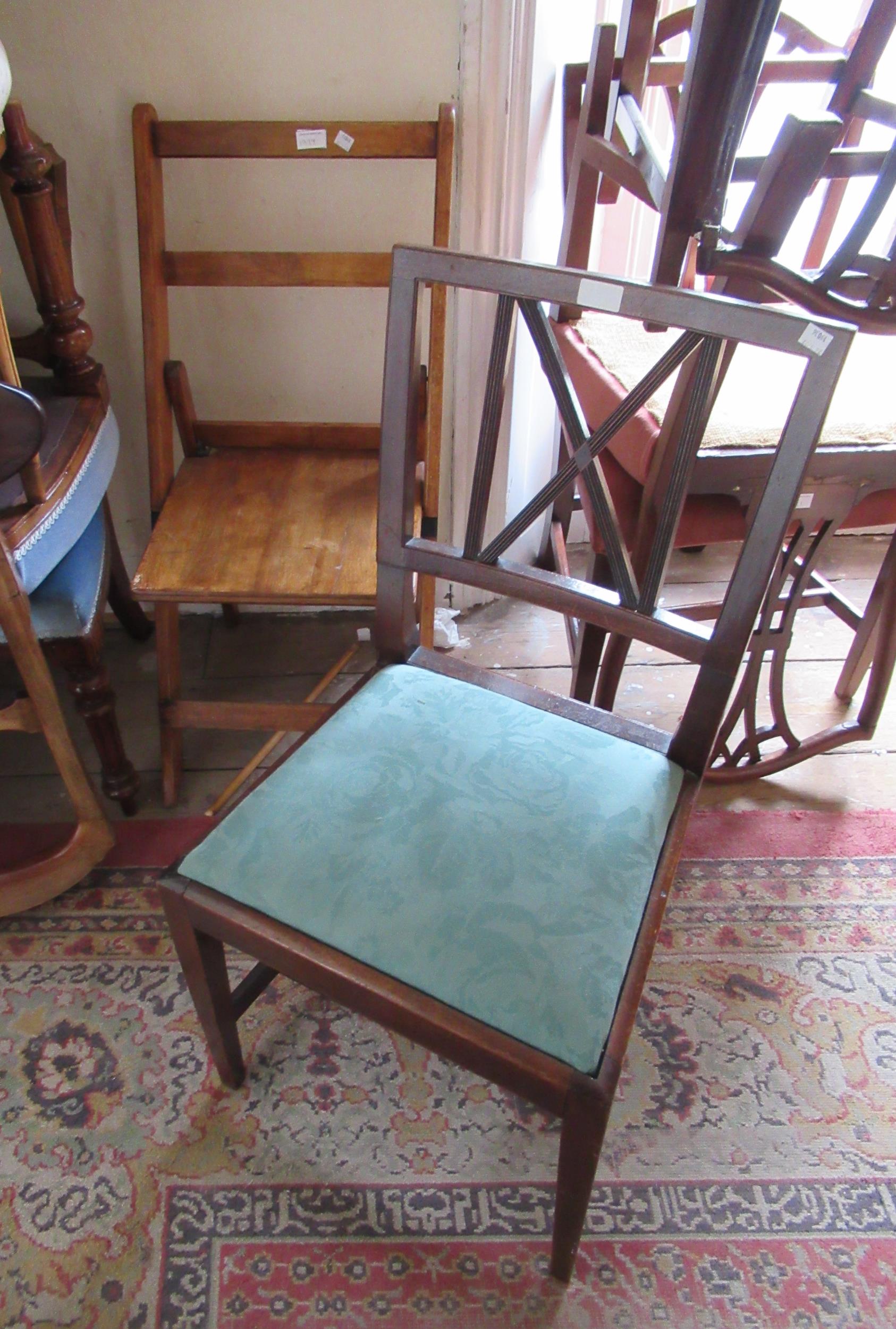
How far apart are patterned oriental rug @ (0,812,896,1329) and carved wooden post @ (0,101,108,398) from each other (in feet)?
2.55

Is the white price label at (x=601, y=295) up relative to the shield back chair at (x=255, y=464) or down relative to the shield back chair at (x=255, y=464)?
up

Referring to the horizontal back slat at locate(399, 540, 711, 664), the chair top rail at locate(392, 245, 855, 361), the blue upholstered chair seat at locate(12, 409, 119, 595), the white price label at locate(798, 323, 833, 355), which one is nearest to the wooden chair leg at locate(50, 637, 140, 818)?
the blue upholstered chair seat at locate(12, 409, 119, 595)

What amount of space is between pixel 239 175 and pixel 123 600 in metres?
0.76

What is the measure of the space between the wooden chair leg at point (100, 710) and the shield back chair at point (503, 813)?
0.43m

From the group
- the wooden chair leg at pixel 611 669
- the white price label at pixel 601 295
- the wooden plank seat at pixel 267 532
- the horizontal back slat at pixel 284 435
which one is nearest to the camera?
the white price label at pixel 601 295

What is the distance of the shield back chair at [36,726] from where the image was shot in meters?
0.96

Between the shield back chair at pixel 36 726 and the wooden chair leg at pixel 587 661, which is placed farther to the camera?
the wooden chair leg at pixel 587 661

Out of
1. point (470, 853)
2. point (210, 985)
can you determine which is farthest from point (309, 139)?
point (210, 985)

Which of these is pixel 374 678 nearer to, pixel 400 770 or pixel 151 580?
pixel 400 770

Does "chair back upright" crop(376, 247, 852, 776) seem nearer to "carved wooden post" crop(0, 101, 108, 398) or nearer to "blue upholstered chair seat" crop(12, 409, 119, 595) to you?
"blue upholstered chair seat" crop(12, 409, 119, 595)

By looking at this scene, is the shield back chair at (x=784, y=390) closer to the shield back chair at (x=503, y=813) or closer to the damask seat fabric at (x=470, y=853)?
the shield back chair at (x=503, y=813)

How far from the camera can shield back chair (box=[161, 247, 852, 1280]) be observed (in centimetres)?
75

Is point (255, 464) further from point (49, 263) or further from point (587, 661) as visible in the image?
point (587, 661)

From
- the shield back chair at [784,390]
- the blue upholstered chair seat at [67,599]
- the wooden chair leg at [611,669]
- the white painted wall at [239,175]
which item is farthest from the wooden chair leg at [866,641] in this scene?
the blue upholstered chair seat at [67,599]
